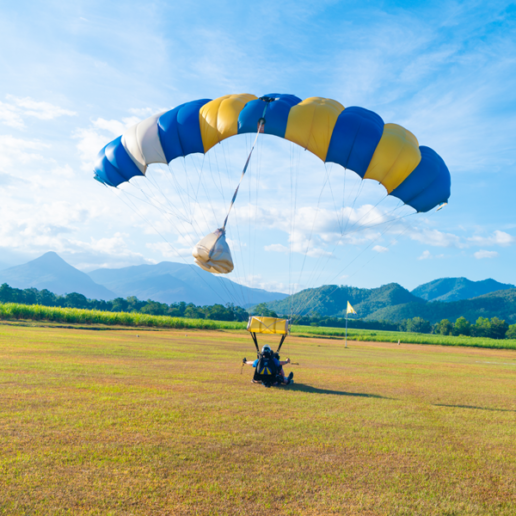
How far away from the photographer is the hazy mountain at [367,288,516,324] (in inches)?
5438

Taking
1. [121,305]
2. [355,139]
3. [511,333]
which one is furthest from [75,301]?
[511,333]

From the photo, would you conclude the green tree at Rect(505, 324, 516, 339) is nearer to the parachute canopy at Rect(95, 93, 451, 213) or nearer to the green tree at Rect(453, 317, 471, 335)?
the green tree at Rect(453, 317, 471, 335)

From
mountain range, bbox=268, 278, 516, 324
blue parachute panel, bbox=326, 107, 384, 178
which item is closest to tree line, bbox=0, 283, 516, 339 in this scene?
mountain range, bbox=268, 278, 516, 324

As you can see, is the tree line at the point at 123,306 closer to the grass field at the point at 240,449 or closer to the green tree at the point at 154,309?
the green tree at the point at 154,309

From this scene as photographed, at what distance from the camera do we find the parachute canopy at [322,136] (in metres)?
11.4

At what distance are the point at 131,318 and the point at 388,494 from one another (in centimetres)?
4241

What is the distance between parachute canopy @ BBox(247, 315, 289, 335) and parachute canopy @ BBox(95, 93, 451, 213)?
16.9 feet

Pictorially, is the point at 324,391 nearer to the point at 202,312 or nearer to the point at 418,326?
the point at 202,312

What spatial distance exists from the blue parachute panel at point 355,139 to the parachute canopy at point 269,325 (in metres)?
5.21

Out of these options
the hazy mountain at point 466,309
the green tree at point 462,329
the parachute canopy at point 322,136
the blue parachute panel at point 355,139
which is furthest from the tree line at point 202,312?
the hazy mountain at point 466,309

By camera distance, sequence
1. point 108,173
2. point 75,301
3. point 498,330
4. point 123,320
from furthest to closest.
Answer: point 75,301, point 498,330, point 123,320, point 108,173

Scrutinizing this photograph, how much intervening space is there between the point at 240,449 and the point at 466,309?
6233 inches

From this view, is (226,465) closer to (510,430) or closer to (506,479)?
(506,479)

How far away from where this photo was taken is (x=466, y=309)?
468 ft
